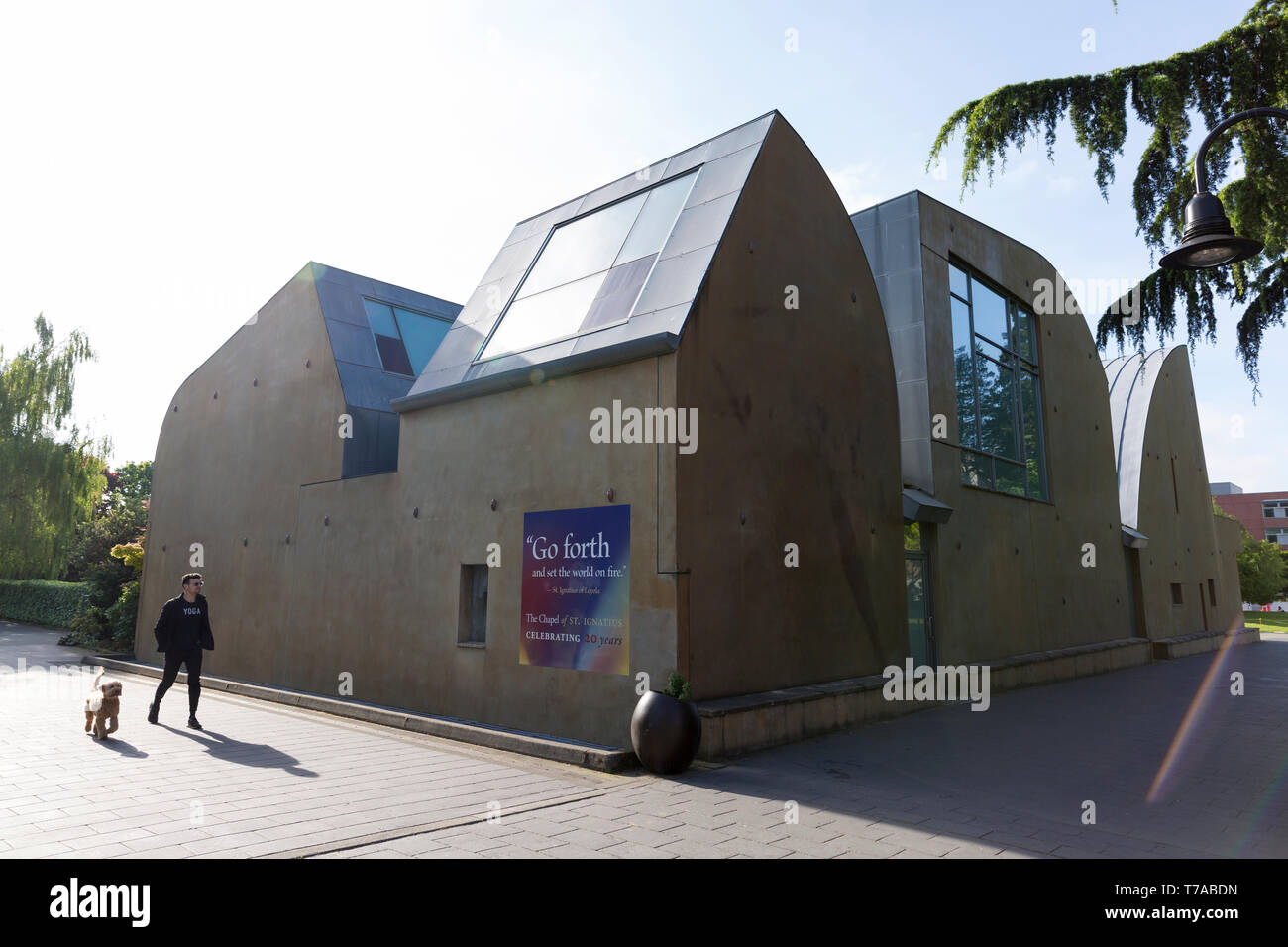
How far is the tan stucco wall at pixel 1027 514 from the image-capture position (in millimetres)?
14281

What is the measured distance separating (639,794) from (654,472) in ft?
11.1

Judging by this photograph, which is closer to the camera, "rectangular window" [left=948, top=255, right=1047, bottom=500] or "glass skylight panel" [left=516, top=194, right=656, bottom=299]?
"glass skylight panel" [left=516, top=194, right=656, bottom=299]

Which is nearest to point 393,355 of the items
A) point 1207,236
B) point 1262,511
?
point 1207,236

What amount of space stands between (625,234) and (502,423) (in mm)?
3424

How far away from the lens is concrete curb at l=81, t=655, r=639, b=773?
7625 millimetres

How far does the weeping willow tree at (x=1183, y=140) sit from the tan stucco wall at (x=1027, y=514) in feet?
16.6

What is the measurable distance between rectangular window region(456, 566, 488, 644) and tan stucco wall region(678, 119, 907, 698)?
143 inches

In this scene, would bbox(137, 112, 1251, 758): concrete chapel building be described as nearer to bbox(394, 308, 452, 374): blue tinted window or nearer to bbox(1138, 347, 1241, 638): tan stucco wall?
bbox(394, 308, 452, 374): blue tinted window
